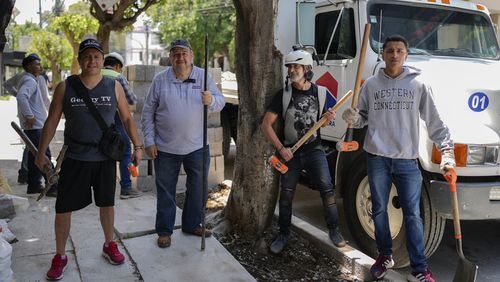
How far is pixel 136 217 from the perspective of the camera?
15.9 feet

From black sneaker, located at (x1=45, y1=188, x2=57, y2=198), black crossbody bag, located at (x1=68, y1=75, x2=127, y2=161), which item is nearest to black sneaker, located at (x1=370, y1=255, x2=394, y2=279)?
black crossbody bag, located at (x1=68, y1=75, x2=127, y2=161)

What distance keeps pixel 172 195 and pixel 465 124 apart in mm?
2457

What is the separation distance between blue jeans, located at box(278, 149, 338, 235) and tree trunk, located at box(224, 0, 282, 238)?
293 mm

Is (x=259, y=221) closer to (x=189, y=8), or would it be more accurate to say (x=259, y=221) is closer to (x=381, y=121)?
(x=381, y=121)

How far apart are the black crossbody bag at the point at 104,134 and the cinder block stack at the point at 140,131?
8.91 feet

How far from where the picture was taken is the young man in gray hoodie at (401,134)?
343 centimetres

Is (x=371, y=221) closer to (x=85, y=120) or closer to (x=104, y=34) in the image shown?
(x=85, y=120)

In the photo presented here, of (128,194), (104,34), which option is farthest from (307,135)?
(104,34)

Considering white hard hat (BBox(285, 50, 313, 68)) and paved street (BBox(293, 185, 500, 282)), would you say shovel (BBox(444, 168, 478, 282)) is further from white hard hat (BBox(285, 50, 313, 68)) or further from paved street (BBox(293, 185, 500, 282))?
white hard hat (BBox(285, 50, 313, 68))

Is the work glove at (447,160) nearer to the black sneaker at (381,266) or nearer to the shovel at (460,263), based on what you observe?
the shovel at (460,263)

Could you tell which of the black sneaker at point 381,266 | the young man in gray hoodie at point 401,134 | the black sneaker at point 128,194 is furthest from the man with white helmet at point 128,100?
the black sneaker at point 381,266

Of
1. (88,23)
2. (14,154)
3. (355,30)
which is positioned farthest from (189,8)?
(355,30)

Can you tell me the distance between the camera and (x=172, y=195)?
4.08 meters

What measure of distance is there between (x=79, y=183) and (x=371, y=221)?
98.2 inches
